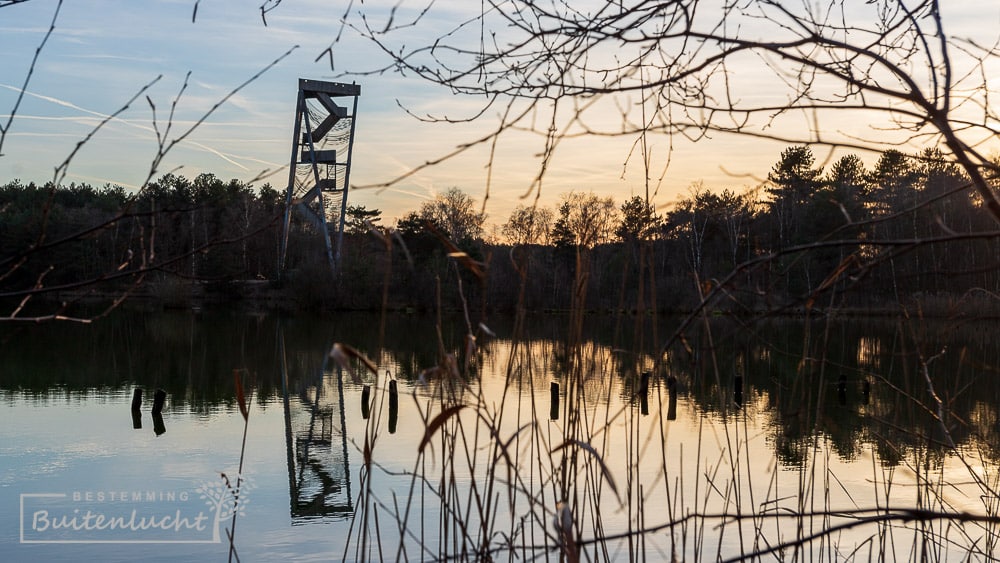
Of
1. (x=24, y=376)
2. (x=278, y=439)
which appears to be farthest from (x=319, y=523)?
(x=24, y=376)

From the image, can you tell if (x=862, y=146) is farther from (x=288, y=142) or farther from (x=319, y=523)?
(x=288, y=142)

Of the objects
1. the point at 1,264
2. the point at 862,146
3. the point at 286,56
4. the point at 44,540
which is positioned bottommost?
the point at 44,540

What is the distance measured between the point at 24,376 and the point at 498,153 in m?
16.4

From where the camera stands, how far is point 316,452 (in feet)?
34.7

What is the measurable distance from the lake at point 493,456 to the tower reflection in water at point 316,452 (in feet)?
0.14

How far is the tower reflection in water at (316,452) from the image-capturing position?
833 cm

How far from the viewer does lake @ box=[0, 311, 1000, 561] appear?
2010mm

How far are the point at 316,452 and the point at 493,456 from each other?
912 cm

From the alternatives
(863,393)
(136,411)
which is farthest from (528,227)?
(863,393)

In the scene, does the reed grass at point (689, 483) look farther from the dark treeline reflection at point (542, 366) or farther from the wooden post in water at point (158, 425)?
the wooden post in water at point (158, 425)

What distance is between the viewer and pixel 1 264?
3.93 ft

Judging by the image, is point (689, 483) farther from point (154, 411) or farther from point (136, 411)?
point (136, 411)

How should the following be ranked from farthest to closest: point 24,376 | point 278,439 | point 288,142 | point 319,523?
point 288,142 < point 24,376 < point 278,439 < point 319,523

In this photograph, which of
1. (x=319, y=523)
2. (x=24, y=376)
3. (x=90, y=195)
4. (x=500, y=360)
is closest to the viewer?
(x=319, y=523)
